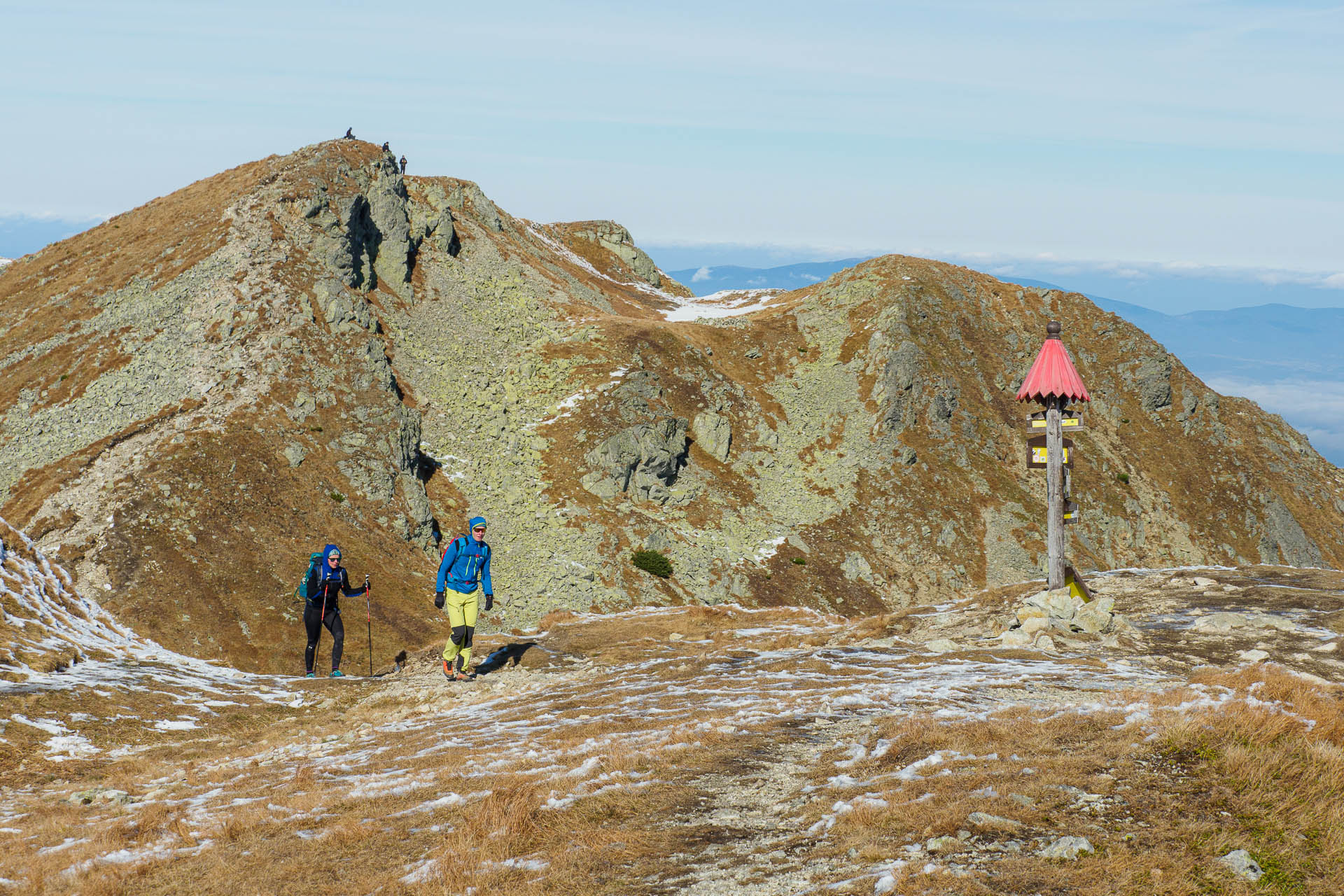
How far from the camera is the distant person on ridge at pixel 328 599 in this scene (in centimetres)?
2461

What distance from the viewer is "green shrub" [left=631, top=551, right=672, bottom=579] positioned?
187ft

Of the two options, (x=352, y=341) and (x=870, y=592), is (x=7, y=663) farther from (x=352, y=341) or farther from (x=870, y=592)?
(x=870, y=592)

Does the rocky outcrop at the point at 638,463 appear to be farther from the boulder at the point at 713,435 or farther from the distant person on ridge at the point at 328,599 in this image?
Answer: the distant person on ridge at the point at 328,599

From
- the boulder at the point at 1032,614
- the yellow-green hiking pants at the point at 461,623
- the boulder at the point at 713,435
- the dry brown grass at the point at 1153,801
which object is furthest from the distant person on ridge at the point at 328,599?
the boulder at the point at 713,435

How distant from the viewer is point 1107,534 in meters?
75.4

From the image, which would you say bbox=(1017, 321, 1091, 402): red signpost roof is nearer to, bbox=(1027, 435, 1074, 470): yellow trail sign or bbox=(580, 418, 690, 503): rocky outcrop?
bbox=(1027, 435, 1074, 470): yellow trail sign

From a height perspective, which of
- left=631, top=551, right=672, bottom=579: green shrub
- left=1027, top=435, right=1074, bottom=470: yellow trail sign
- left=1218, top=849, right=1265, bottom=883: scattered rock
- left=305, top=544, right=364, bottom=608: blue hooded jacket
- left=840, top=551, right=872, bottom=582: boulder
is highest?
left=1027, top=435, right=1074, bottom=470: yellow trail sign

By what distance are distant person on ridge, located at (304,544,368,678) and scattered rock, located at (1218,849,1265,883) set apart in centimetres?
2217

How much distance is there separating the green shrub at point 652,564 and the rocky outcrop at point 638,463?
272 inches

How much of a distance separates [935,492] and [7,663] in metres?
66.4

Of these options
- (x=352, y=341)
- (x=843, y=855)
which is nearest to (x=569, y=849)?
(x=843, y=855)

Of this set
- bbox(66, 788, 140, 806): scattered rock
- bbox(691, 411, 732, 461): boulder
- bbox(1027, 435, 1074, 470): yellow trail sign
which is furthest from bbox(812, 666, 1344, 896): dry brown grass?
bbox(691, 411, 732, 461): boulder

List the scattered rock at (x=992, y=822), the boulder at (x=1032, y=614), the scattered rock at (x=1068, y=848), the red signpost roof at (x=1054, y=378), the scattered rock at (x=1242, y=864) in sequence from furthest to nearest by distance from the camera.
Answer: the red signpost roof at (x=1054, y=378)
the boulder at (x=1032, y=614)
the scattered rock at (x=992, y=822)
the scattered rock at (x=1068, y=848)
the scattered rock at (x=1242, y=864)

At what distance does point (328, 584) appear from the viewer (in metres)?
25.0
